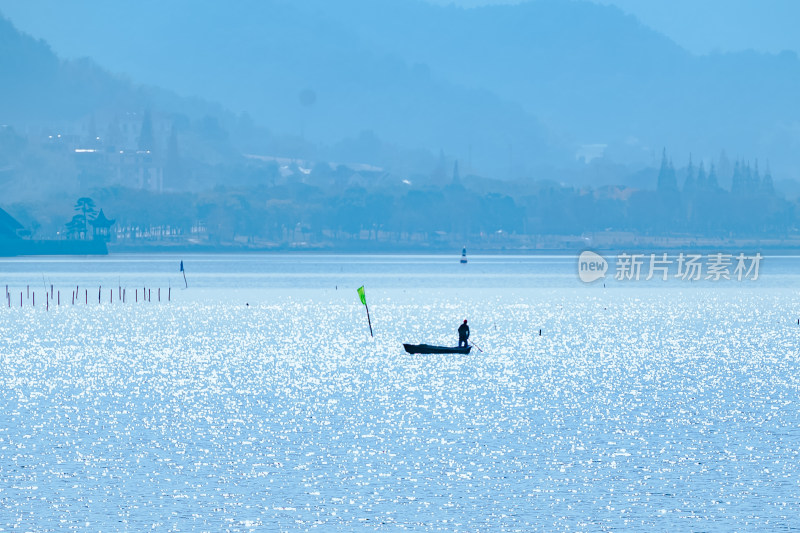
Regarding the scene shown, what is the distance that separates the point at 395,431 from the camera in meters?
49.6

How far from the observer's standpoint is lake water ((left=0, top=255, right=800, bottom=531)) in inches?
1423

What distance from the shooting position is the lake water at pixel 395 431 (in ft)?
119

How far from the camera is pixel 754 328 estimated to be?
4395 inches

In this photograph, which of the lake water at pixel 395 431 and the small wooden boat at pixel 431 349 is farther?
the small wooden boat at pixel 431 349

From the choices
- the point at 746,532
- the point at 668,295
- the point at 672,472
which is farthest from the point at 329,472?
the point at 668,295

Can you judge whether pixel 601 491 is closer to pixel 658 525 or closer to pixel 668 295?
pixel 658 525

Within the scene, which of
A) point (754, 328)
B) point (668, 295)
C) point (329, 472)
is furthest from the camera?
point (668, 295)

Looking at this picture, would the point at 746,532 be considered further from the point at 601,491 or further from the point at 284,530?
the point at 284,530

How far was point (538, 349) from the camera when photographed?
88.4 m

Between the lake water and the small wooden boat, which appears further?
the small wooden boat

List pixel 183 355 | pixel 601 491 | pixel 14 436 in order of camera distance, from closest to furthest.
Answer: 1. pixel 601 491
2. pixel 14 436
3. pixel 183 355

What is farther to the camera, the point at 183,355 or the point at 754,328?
the point at 754,328

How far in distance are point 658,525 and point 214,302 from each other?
123205 mm

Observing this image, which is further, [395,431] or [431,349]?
[431,349]
